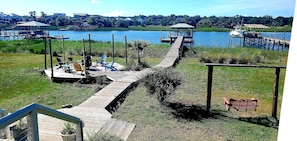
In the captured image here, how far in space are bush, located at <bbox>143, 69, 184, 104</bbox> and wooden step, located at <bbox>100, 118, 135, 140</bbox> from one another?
6.37 feet

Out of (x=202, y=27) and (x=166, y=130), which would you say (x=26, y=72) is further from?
(x=202, y=27)

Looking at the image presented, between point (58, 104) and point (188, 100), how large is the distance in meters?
4.16

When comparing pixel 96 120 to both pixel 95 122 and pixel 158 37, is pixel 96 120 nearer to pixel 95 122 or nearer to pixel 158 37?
pixel 95 122

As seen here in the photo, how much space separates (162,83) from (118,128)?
96.8 inches

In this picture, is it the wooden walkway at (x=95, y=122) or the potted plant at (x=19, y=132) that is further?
the wooden walkway at (x=95, y=122)

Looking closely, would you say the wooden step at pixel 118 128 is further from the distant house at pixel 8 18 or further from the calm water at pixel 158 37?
the distant house at pixel 8 18

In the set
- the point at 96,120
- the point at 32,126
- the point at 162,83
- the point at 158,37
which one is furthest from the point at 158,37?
the point at 32,126

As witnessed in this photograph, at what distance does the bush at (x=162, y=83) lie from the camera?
7.65 metres

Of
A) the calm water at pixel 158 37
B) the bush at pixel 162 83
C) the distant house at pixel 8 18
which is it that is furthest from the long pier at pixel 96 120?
the distant house at pixel 8 18

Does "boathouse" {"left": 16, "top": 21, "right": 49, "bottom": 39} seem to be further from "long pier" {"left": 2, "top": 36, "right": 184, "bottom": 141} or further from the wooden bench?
the wooden bench

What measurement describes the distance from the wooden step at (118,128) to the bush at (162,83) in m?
1.94

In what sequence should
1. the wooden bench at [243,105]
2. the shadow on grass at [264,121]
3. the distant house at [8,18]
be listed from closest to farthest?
1. the shadow on grass at [264,121]
2. the wooden bench at [243,105]
3. the distant house at [8,18]

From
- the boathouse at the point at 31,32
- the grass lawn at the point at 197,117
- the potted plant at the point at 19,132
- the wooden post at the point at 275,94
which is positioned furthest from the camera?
the boathouse at the point at 31,32

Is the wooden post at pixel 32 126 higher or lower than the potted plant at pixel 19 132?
higher
